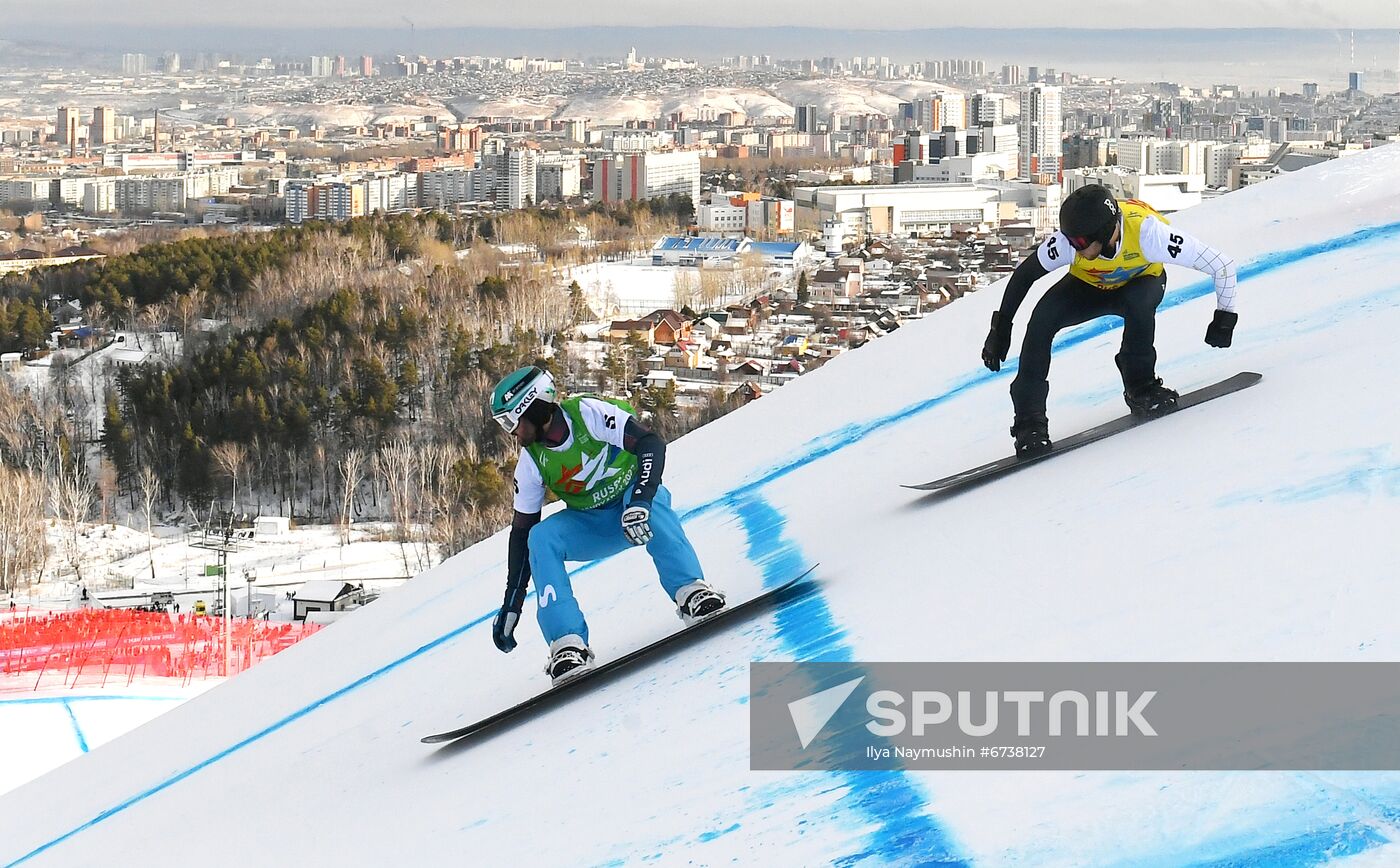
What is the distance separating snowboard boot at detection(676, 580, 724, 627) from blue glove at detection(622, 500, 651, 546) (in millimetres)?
211

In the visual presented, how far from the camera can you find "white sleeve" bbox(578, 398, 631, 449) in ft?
11.0

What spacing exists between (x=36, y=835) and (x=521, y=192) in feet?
310

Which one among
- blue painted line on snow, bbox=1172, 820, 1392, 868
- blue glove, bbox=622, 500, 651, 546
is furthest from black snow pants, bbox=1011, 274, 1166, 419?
blue painted line on snow, bbox=1172, 820, 1392, 868

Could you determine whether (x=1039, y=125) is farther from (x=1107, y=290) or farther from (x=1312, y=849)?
(x=1312, y=849)

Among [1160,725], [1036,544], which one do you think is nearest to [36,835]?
[1036,544]

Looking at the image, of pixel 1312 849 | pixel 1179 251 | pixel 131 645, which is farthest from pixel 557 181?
pixel 1312 849

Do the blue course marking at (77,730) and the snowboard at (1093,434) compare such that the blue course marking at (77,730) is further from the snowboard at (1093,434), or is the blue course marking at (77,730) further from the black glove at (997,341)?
the black glove at (997,341)

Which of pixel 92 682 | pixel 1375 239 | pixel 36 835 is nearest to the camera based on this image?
pixel 36 835

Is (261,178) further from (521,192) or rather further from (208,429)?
(208,429)

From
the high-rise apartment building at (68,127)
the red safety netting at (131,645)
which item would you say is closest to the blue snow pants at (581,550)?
the red safety netting at (131,645)

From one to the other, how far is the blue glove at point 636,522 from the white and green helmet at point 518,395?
11.9 inches

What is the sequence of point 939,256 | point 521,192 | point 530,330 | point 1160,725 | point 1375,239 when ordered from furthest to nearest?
point 521,192
point 939,256
point 530,330
point 1375,239
point 1160,725

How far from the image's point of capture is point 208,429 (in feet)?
104

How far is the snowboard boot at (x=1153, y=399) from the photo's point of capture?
3697 millimetres
